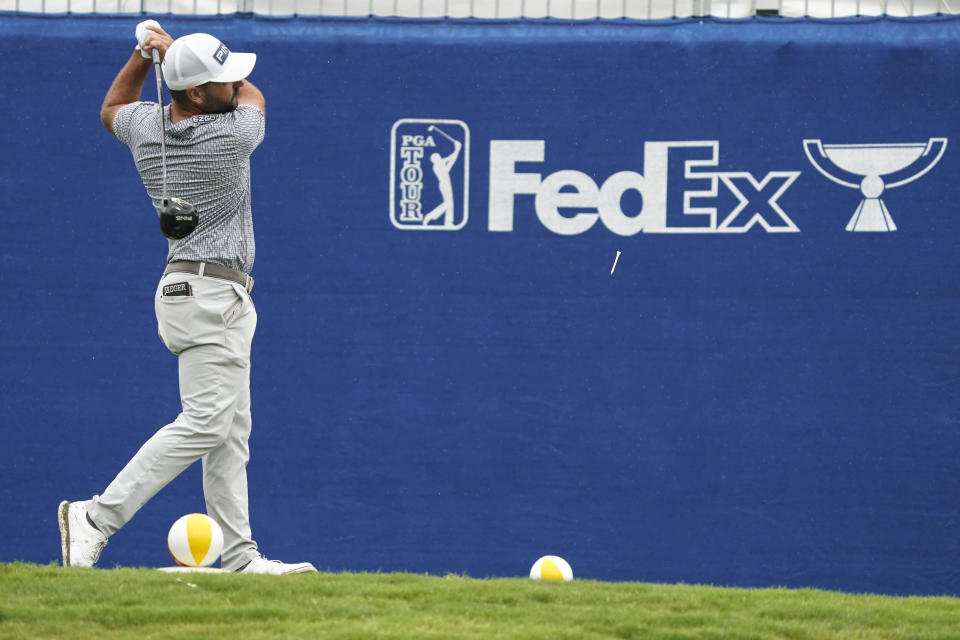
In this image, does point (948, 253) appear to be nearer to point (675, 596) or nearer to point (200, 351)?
point (675, 596)

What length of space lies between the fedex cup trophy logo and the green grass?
2.47 metres

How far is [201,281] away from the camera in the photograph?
208 inches

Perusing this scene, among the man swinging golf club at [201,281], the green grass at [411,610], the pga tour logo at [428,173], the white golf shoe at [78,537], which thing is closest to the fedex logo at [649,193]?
the pga tour logo at [428,173]

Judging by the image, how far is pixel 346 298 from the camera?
716 cm

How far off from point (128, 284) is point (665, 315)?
2.88m

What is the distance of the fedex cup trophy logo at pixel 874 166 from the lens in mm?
6914

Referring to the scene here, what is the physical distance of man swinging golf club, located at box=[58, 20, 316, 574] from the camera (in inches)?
201

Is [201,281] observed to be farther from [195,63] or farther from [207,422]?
[195,63]

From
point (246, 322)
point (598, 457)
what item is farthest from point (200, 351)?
point (598, 457)

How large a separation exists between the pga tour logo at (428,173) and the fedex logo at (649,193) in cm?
18

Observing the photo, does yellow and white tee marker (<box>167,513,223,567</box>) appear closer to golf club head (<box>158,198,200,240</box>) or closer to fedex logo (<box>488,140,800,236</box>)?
golf club head (<box>158,198,200,240</box>)

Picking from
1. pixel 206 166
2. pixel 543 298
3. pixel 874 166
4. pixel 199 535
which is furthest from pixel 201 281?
pixel 874 166

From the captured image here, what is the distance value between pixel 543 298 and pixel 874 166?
6.06 ft

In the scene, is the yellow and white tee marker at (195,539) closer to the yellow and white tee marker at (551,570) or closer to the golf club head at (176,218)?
the golf club head at (176,218)
